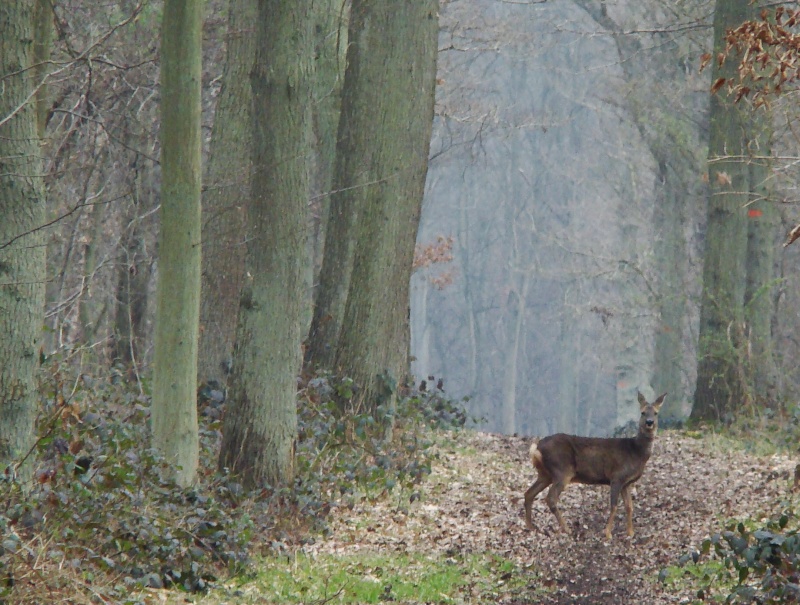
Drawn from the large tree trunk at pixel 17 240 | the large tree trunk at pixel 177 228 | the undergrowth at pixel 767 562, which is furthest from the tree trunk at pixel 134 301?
the undergrowth at pixel 767 562

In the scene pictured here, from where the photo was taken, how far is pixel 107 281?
20.8 m

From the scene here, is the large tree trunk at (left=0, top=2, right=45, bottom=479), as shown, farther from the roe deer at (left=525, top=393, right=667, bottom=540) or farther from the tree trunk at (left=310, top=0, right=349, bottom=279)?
the tree trunk at (left=310, top=0, right=349, bottom=279)

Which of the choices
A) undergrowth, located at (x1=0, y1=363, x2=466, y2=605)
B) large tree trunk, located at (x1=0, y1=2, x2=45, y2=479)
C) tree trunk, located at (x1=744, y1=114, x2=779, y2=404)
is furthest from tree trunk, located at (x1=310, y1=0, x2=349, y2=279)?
large tree trunk, located at (x1=0, y1=2, x2=45, y2=479)

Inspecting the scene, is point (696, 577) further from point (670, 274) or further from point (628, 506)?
point (670, 274)

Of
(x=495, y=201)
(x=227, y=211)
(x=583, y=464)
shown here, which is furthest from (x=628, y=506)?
(x=495, y=201)

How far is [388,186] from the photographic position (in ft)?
44.9

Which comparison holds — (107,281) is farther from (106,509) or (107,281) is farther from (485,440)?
(106,509)

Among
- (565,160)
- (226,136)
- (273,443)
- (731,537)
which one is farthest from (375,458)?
(565,160)

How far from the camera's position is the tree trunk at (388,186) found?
13648 mm

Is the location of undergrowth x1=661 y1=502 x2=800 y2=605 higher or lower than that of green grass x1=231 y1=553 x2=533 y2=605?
higher

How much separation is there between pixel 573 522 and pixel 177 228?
17.3 feet

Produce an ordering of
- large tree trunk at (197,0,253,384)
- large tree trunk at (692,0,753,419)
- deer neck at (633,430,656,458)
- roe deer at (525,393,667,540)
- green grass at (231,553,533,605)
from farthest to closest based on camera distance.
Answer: large tree trunk at (692,0,753,419)
large tree trunk at (197,0,253,384)
deer neck at (633,430,656,458)
roe deer at (525,393,667,540)
green grass at (231,553,533,605)

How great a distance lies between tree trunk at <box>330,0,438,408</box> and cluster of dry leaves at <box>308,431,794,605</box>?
1.68 meters

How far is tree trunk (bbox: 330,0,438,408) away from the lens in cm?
1365
